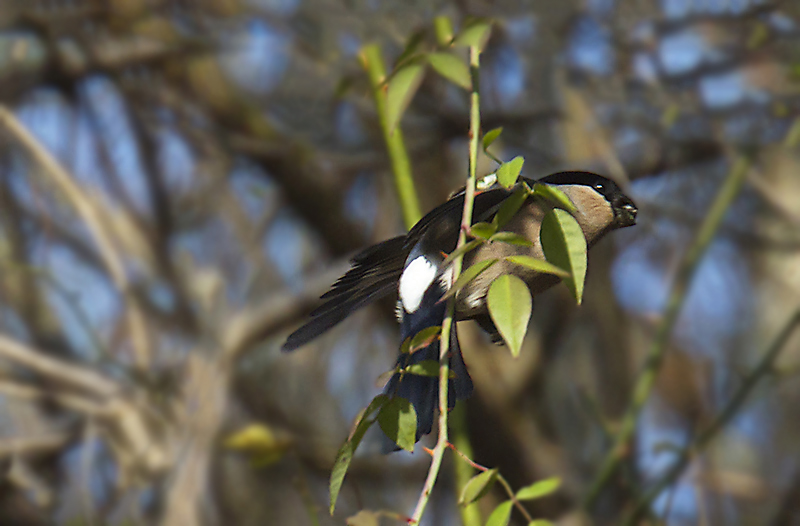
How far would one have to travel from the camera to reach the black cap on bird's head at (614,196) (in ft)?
1.20

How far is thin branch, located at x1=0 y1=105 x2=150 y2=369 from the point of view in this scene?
1298 mm

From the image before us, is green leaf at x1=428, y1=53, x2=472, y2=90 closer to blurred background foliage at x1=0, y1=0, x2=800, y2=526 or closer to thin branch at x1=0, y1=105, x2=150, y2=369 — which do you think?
blurred background foliage at x1=0, y1=0, x2=800, y2=526

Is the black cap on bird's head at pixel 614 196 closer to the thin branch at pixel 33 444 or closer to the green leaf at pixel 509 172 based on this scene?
the green leaf at pixel 509 172

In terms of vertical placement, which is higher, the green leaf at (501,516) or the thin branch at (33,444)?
the green leaf at (501,516)

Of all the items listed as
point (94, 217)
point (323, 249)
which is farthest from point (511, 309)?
point (94, 217)

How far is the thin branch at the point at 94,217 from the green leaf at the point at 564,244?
124 cm

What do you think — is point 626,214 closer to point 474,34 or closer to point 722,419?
point 474,34

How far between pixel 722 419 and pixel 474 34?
1.08 metres

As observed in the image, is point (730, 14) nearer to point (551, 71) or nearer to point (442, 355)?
point (551, 71)

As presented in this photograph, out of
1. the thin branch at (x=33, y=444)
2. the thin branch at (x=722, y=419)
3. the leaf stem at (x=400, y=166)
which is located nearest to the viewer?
the leaf stem at (x=400, y=166)

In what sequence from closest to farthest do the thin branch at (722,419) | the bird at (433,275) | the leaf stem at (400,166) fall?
the bird at (433,275)
the leaf stem at (400,166)
the thin branch at (722,419)

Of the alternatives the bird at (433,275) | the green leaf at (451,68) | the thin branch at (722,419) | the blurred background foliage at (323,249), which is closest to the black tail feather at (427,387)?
the bird at (433,275)

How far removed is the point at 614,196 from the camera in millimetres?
369

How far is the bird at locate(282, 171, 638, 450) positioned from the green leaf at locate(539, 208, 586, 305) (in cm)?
9
